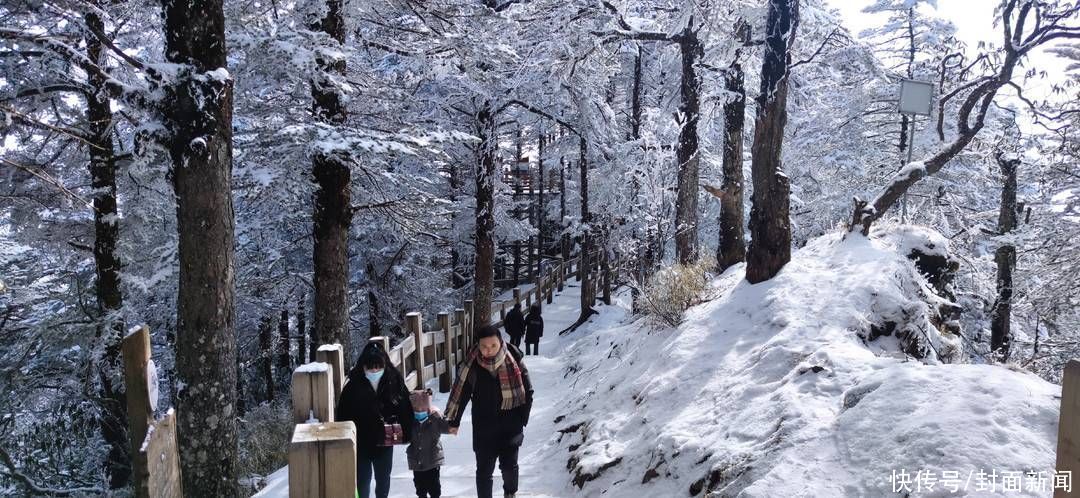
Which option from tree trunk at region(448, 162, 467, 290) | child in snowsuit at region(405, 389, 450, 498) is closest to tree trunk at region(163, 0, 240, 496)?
child in snowsuit at region(405, 389, 450, 498)

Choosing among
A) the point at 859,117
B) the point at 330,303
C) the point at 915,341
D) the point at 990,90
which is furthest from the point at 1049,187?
the point at 330,303

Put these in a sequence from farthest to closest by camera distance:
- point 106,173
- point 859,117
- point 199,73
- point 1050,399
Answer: point 859,117 → point 106,173 → point 199,73 → point 1050,399

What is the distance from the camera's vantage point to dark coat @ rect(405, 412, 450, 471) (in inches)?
192

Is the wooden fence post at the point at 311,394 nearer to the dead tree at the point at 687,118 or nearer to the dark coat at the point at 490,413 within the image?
the dark coat at the point at 490,413

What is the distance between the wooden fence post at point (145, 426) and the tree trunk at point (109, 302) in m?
7.75

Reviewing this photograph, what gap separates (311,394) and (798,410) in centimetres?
320

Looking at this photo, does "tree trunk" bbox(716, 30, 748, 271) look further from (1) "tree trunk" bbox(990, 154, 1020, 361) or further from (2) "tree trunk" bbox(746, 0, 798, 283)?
(1) "tree trunk" bbox(990, 154, 1020, 361)

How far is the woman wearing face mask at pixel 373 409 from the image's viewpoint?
4.67 meters

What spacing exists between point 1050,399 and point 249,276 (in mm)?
14822

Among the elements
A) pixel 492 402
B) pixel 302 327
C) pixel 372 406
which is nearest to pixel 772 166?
pixel 492 402

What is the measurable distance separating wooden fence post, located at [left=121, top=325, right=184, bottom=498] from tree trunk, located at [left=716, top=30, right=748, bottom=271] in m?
8.39

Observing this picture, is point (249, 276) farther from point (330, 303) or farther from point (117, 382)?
point (330, 303)

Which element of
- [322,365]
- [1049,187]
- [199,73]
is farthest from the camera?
[1049,187]

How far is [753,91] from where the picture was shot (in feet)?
47.4
